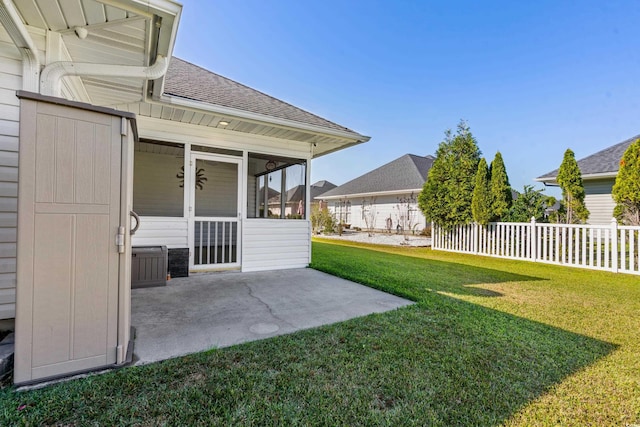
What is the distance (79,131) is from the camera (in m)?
1.81

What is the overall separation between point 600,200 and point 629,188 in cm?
607

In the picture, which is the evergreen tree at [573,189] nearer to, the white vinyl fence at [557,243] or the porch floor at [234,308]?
the white vinyl fence at [557,243]

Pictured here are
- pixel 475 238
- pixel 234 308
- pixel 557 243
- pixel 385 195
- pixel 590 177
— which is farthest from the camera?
pixel 385 195

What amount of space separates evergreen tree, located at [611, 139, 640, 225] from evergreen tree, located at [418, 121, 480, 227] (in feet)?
10.7

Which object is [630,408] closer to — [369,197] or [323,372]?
[323,372]

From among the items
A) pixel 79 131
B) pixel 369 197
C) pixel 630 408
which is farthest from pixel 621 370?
pixel 369 197

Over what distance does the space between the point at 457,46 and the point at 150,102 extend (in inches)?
455

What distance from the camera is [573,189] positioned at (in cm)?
755

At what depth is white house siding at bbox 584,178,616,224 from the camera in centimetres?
1087

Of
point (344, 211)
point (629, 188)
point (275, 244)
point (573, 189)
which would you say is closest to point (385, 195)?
point (344, 211)

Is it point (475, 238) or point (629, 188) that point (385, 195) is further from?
point (629, 188)

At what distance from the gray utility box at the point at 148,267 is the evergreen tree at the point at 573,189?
988 cm

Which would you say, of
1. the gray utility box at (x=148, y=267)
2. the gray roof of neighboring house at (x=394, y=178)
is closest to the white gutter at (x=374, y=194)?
the gray roof of neighboring house at (x=394, y=178)

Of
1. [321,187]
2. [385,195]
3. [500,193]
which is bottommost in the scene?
[500,193]
